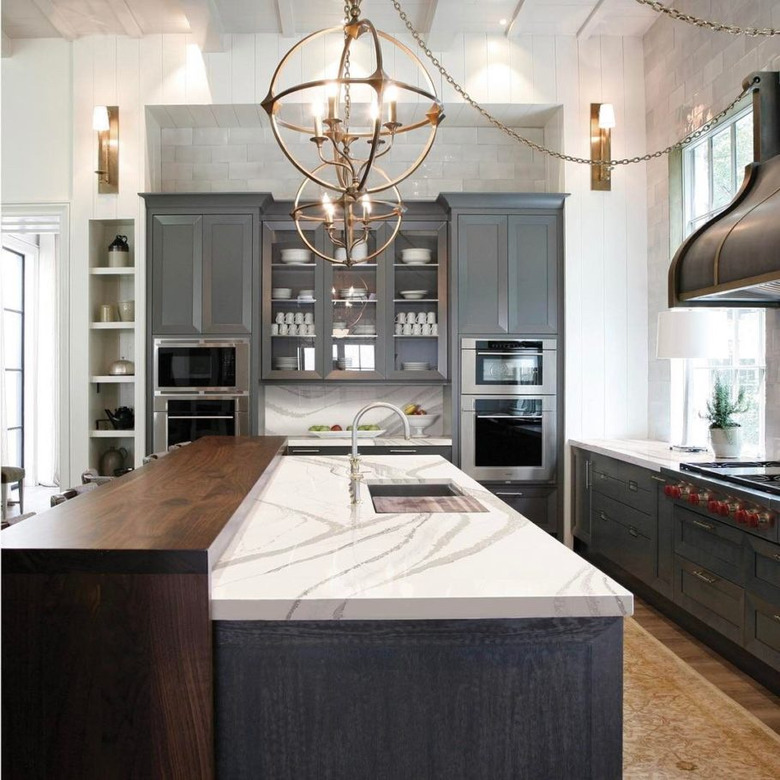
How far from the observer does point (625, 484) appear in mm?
4180

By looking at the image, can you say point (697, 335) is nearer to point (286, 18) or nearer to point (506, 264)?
point (506, 264)

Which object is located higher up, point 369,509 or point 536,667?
point 369,509

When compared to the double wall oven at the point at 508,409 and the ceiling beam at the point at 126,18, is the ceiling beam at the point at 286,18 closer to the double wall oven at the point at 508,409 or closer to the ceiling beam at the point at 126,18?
the ceiling beam at the point at 126,18

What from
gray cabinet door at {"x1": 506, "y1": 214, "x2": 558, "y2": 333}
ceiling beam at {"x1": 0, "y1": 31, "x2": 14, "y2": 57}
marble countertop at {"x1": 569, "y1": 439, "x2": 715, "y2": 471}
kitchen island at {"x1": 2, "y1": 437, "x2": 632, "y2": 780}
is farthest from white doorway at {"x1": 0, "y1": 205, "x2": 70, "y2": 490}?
kitchen island at {"x1": 2, "y1": 437, "x2": 632, "y2": 780}

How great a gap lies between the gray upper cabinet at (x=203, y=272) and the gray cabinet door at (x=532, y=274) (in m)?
1.86

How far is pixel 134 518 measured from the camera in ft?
5.50

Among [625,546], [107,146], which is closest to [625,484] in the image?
[625,546]

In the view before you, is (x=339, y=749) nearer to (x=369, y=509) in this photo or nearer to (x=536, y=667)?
(x=536, y=667)

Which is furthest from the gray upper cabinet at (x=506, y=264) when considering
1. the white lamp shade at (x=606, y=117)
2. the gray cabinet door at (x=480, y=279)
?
the white lamp shade at (x=606, y=117)

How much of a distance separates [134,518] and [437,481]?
4.79 feet

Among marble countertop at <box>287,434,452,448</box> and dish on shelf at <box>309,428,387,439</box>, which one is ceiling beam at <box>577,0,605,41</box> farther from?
dish on shelf at <box>309,428,387,439</box>

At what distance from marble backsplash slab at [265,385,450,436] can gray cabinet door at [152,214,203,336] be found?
2.93ft

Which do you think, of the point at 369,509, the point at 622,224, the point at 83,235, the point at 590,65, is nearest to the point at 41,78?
the point at 83,235

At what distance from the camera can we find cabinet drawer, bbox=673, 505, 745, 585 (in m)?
A: 3.00
